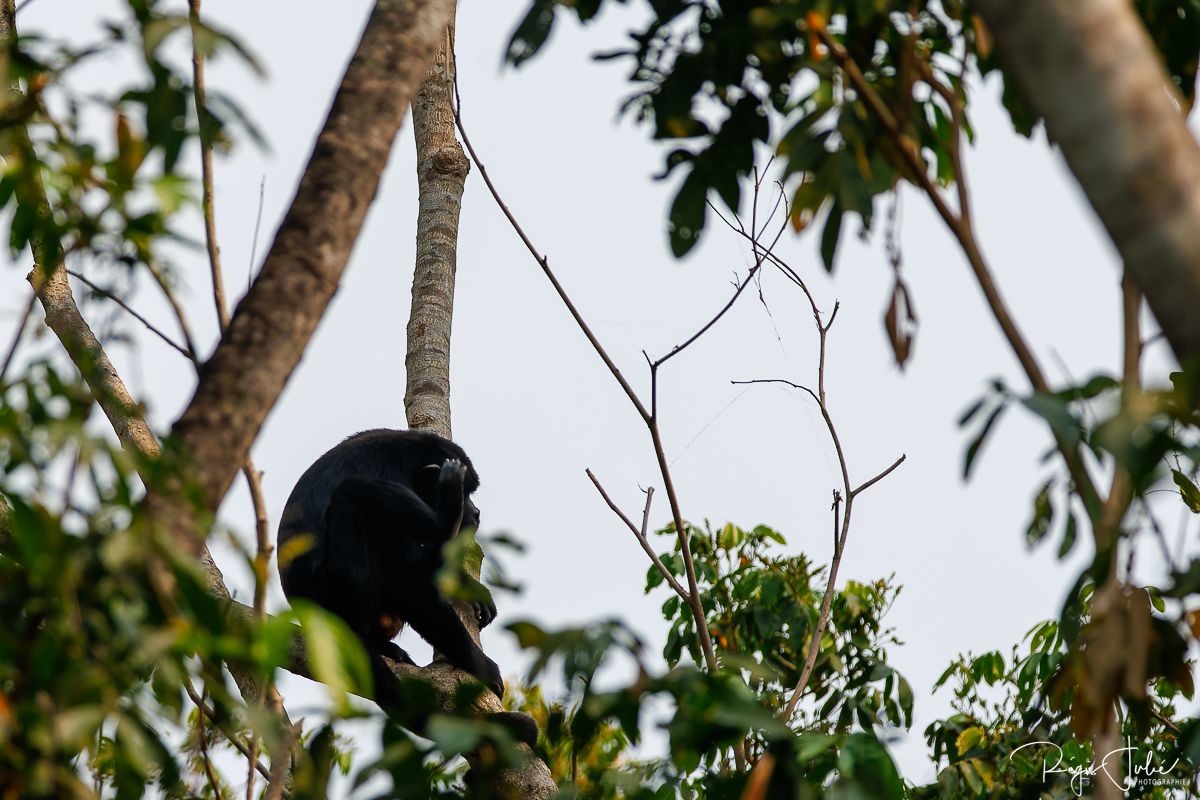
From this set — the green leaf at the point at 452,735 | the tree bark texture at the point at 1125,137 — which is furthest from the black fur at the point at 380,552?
the tree bark texture at the point at 1125,137

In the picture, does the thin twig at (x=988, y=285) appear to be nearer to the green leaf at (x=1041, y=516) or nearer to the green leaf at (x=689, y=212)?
the green leaf at (x=1041, y=516)

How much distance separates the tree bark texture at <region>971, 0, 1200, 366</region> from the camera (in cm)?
143

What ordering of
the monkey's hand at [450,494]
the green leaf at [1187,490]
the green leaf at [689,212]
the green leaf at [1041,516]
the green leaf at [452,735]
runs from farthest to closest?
the monkey's hand at [450,494]
the green leaf at [1187,490]
the green leaf at [689,212]
the green leaf at [1041,516]
the green leaf at [452,735]

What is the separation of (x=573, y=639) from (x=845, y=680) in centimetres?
332

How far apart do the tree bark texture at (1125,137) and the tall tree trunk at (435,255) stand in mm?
3531

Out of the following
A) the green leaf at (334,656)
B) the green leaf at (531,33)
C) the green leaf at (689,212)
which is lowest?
the green leaf at (334,656)

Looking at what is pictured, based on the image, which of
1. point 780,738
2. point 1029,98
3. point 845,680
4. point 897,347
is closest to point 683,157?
point 897,347

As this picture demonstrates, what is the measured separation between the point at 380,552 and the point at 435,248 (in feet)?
4.66

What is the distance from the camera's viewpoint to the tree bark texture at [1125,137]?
4.68 ft

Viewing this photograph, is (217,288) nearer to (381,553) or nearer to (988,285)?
(988,285)

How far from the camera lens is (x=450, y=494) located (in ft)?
18.1

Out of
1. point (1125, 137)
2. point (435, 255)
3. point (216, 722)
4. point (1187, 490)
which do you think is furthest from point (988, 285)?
point (435, 255)

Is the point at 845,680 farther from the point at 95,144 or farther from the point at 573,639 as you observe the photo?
the point at 95,144

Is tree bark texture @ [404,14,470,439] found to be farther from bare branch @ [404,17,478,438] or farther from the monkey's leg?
the monkey's leg
